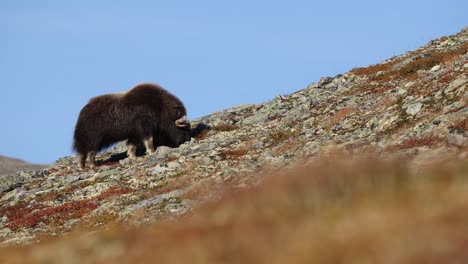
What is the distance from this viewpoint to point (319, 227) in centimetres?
938

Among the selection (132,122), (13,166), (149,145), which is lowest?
(13,166)

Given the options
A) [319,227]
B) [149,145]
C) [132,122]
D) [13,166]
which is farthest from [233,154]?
[13,166]

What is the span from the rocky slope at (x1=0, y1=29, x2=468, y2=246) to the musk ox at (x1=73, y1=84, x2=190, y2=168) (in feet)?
3.28

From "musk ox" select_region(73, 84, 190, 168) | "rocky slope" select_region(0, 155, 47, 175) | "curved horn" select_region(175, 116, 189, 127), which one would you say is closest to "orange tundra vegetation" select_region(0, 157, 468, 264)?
"musk ox" select_region(73, 84, 190, 168)

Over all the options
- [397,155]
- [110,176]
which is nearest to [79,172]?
[110,176]

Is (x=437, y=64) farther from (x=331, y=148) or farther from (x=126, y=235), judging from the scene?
(x=126, y=235)

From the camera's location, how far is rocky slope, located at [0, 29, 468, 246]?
22.0 meters

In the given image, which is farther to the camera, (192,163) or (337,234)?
(192,163)

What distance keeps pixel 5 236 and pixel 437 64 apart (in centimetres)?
2064

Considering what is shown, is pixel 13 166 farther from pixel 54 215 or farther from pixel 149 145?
pixel 54 215

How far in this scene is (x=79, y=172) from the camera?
3566 centimetres

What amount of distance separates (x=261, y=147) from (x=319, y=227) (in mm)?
20897

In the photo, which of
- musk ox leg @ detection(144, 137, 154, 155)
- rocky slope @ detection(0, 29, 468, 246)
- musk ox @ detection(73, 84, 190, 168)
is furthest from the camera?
musk ox @ detection(73, 84, 190, 168)

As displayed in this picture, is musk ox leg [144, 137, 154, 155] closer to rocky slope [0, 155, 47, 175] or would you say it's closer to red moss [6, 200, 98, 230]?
red moss [6, 200, 98, 230]
